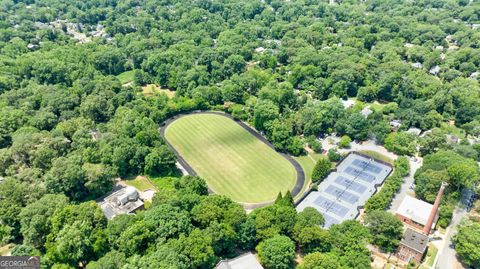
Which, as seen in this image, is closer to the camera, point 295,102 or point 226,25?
point 295,102

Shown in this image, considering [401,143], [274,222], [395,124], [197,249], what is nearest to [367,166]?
[401,143]

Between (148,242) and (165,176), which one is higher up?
(148,242)

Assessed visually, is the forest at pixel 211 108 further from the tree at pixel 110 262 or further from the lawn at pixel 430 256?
the lawn at pixel 430 256

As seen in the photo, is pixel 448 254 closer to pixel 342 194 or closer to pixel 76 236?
pixel 342 194

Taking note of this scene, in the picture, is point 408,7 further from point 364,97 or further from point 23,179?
point 23,179

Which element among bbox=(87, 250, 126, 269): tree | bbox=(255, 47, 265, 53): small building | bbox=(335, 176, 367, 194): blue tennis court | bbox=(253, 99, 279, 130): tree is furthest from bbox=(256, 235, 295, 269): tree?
bbox=(255, 47, 265, 53): small building

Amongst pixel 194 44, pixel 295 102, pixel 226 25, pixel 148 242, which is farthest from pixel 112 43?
pixel 148 242
